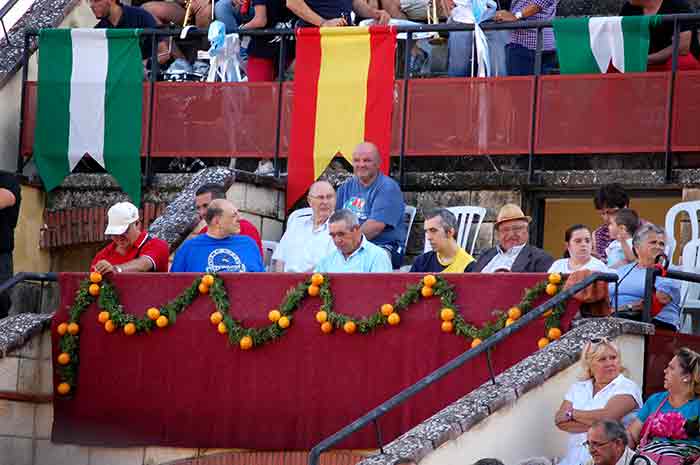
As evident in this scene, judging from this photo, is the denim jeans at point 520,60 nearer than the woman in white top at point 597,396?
No

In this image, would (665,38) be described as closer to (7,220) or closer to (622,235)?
(622,235)

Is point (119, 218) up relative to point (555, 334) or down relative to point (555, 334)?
up

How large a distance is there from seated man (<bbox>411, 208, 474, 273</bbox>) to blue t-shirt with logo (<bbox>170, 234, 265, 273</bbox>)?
118 centimetres

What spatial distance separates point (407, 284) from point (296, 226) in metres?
2.58

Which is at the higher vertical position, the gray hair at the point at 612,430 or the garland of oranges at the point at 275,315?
the garland of oranges at the point at 275,315

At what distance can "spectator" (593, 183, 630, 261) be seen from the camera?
13.6m

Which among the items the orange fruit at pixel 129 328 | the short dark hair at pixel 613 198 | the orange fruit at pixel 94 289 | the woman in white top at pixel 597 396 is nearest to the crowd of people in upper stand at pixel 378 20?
the short dark hair at pixel 613 198

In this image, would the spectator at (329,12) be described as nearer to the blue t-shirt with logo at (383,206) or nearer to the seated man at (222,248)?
the blue t-shirt with logo at (383,206)

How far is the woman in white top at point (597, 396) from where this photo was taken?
10812 millimetres

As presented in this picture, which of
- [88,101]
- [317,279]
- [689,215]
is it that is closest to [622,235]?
[689,215]

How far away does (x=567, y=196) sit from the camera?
1584 centimetres

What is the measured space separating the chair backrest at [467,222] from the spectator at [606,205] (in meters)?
1.69

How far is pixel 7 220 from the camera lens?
47.7 feet

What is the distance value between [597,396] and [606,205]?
297 centimetres
